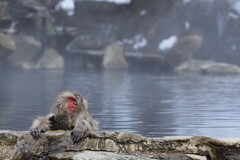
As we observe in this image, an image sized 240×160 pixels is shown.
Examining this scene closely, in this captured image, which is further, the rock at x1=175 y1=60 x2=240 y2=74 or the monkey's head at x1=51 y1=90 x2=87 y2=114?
the rock at x1=175 y1=60 x2=240 y2=74

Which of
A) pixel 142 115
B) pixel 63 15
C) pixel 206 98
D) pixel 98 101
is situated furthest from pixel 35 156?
pixel 63 15

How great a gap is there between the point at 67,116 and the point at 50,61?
22.1m

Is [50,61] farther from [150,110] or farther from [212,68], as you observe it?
[150,110]

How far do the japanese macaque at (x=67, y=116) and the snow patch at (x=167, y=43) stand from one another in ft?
79.4

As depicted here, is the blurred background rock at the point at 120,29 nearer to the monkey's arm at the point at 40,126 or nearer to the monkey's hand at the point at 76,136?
the monkey's arm at the point at 40,126

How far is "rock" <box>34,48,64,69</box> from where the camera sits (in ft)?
84.0

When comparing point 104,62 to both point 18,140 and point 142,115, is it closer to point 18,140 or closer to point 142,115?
point 142,115

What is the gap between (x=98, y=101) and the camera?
32.7ft

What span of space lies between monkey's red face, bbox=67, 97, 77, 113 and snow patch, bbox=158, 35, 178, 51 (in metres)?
24.3

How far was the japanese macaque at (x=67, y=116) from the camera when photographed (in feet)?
12.1

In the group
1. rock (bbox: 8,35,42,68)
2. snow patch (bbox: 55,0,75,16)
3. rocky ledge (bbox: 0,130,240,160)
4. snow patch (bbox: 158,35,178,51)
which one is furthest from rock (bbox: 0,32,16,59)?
rocky ledge (bbox: 0,130,240,160)

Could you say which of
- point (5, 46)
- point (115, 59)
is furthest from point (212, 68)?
point (5, 46)

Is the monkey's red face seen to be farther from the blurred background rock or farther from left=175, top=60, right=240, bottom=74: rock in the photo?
the blurred background rock

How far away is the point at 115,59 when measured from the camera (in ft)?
83.2
